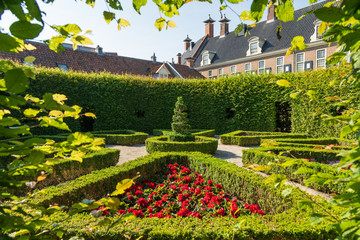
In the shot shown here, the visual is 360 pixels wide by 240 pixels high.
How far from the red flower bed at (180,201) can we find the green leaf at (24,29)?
311 centimetres

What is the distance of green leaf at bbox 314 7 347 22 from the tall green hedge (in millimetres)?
12781

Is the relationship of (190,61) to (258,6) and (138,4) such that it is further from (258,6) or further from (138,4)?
(258,6)

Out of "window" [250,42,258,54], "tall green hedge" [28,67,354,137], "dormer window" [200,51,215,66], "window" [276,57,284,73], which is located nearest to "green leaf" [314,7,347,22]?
"tall green hedge" [28,67,354,137]

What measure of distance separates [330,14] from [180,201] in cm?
391

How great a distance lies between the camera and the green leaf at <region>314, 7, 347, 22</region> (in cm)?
83

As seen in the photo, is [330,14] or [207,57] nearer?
[330,14]

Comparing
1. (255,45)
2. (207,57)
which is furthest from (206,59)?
(255,45)

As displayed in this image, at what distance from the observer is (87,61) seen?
2098cm

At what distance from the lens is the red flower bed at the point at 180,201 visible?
12.0ft

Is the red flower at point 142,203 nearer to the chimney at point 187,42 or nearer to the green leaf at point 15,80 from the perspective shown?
the green leaf at point 15,80

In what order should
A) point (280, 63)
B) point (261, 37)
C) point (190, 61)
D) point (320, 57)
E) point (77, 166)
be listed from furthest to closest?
point (190, 61) < point (261, 37) < point (280, 63) < point (320, 57) < point (77, 166)

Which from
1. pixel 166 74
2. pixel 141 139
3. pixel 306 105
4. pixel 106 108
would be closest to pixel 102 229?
pixel 141 139

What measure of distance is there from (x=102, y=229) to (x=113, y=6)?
8.21 feet

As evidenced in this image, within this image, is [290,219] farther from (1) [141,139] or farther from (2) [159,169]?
(1) [141,139]
